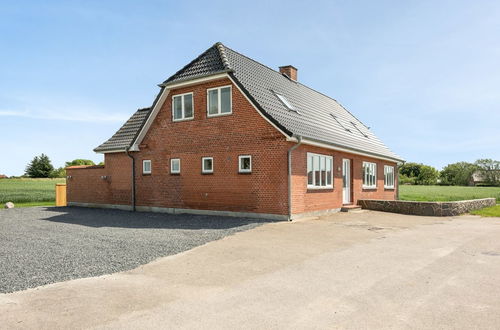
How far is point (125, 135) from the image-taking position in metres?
20.4

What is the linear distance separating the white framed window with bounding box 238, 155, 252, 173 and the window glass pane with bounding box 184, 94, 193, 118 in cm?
332

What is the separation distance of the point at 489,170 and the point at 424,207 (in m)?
70.1

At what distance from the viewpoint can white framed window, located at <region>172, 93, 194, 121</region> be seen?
16.3 m

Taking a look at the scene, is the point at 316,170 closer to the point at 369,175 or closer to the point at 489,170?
the point at 369,175

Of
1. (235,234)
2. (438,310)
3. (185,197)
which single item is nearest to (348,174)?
(185,197)

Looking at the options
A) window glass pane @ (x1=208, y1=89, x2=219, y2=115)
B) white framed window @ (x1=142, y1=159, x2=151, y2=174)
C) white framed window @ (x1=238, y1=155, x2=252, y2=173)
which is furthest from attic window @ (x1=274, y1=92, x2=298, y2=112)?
white framed window @ (x1=142, y1=159, x2=151, y2=174)

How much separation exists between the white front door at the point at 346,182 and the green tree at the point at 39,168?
6520 cm

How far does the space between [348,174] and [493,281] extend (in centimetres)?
1247

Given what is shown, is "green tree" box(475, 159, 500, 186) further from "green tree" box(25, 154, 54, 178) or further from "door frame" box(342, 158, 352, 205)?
"green tree" box(25, 154, 54, 178)

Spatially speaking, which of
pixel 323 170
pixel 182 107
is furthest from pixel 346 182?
pixel 182 107

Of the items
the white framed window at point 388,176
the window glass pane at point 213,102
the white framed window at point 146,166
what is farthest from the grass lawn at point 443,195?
the white framed window at point 146,166

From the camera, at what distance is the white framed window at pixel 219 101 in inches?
592

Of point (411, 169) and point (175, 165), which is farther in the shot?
point (411, 169)

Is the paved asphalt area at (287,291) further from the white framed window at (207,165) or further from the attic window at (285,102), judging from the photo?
the attic window at (285,102)
